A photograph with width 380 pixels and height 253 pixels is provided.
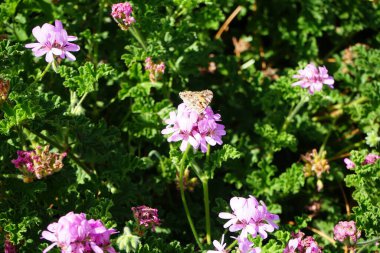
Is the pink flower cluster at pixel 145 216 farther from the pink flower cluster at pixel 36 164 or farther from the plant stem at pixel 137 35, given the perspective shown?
the plant stem at pixel 137 35

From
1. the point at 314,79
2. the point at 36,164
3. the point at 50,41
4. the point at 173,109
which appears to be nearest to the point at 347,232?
the point at 314,79

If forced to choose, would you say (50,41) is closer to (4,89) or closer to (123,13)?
(4,89)

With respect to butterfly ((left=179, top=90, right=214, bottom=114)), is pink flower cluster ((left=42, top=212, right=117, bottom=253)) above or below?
below

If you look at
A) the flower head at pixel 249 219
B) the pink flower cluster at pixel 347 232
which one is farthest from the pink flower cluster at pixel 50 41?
the pink flower cluster at pixel 347 232

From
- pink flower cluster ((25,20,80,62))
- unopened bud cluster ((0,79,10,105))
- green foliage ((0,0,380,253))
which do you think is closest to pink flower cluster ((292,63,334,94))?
green foliage ((0,0,380,253))

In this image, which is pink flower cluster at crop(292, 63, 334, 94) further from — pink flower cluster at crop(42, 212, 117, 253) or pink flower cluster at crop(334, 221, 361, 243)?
pink flower cluster at crop(42, 212, 117, 253)

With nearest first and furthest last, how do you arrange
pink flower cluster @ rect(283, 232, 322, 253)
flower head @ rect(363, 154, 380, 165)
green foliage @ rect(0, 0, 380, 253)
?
pink flower cluster @ rect(283, 232, 322, 253), green foliage @ rect(0, 0, 380, 253), flower head @ rect(363, 154, 380, 165)
